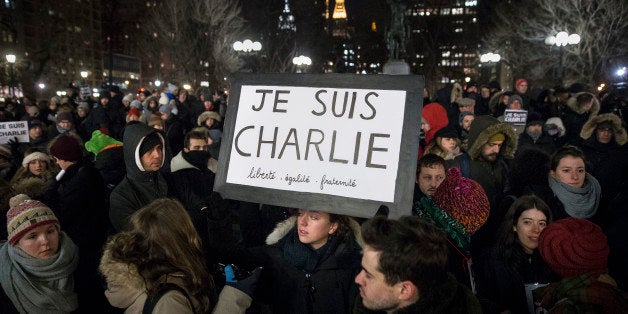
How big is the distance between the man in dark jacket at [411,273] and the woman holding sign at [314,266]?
0.60 meters

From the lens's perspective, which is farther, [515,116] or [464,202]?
[515,116]

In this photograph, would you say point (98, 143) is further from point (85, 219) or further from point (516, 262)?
point (516, 262)

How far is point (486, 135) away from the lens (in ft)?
15.6

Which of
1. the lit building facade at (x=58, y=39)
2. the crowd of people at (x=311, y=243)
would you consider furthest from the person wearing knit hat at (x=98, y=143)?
the lit building facade at (x=58, y=39)

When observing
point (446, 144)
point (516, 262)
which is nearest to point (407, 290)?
point (516, 262)

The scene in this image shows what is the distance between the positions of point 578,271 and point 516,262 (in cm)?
73

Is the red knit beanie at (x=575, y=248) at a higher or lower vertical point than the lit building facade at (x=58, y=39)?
lower

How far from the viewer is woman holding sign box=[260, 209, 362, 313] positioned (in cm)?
268

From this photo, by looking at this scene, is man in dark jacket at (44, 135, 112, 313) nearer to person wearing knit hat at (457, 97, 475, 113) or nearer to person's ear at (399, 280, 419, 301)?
person's ear at (399, 280, 419, 301)

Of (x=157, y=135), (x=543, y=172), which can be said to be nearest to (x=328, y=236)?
(x=157, y=135)

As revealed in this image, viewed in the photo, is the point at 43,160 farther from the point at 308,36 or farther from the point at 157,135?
the point at 308,36

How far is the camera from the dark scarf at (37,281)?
2.93 m

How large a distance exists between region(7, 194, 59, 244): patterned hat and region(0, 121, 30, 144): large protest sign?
229 inches

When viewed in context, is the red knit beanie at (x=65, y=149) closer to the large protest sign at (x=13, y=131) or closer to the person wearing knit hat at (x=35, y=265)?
the person wearing knit hat at (x=35, y=265)
